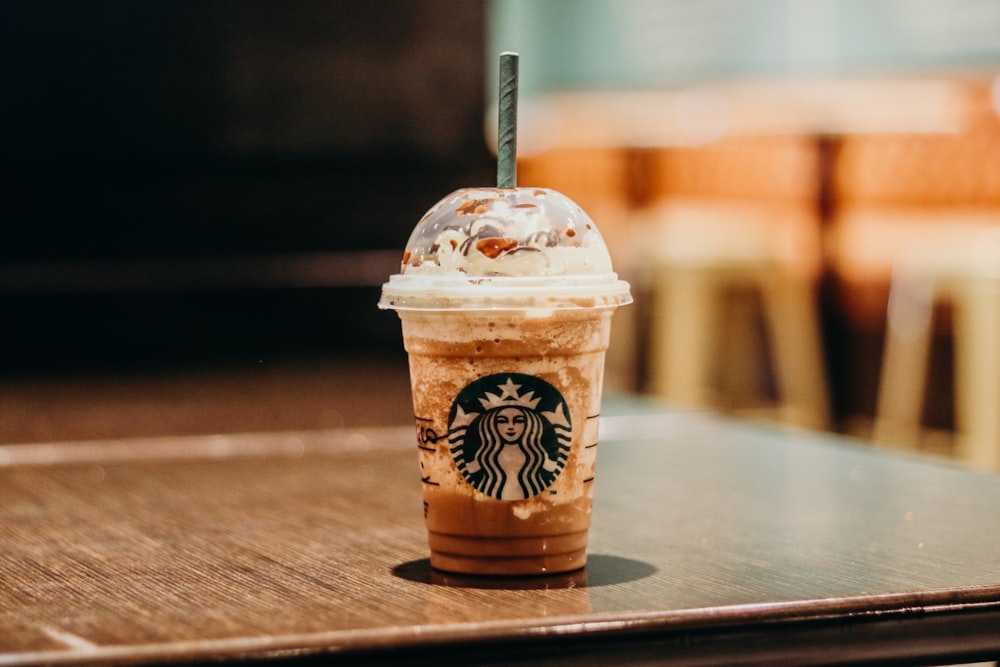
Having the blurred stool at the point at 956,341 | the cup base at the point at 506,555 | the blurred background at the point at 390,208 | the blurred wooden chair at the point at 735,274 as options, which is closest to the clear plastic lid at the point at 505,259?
the cup base at the point at 506,555

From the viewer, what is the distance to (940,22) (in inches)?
183

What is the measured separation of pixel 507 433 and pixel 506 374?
4cm

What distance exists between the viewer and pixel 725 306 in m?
4.96

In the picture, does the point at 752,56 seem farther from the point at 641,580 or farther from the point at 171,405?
the point at 641,580

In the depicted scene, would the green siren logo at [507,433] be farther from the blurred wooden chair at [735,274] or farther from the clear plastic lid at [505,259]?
the blurred wooden chair at [735,274]

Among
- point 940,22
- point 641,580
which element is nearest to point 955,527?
point 641,580

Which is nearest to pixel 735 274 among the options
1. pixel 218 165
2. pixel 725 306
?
pixel 725 306

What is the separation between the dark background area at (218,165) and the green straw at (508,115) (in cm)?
195

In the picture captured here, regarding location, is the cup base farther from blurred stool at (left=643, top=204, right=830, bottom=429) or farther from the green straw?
blurred stool at (left=643, top=204, right=830, bottom=429)

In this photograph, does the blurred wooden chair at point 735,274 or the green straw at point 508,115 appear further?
the blurred wooden chair at point 735,274

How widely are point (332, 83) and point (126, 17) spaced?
446 mm

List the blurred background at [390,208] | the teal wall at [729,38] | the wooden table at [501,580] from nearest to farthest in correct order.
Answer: the wooden table at [501,580] → the blurred background at [390,208] → the teal wall at [729,38]

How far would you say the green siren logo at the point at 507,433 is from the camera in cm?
102

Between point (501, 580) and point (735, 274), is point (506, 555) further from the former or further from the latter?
point (735, 274)
